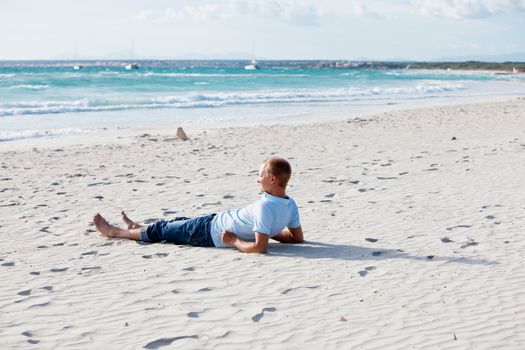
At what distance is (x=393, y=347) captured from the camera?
3.89m

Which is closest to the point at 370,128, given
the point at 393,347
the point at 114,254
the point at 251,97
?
the point at 114,254

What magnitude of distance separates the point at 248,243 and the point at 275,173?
2.35 feet

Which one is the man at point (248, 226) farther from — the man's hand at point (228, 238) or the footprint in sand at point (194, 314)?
the footprint in sand at point (194, 314)

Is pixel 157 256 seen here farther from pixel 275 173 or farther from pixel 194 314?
pixel 194 314

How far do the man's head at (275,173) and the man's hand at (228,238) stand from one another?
0.60 m

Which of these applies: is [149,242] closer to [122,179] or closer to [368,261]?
[368,261]

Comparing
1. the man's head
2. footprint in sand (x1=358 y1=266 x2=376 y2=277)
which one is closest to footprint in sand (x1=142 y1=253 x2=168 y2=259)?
the man's head

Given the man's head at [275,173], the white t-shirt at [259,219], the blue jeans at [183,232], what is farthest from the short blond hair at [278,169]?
the blue jeans at [183,232]

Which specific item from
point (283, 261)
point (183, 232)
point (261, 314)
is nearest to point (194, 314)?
point (261, 314)

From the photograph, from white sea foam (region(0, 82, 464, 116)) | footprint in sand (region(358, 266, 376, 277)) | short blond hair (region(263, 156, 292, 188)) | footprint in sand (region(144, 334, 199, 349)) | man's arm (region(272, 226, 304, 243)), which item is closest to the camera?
footprint in sand (region(144, 334, 199, 349))

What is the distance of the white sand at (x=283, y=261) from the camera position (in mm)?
4148

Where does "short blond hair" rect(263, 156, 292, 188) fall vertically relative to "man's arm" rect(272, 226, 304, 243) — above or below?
above

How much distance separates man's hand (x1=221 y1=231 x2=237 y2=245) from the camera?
5.89 metres

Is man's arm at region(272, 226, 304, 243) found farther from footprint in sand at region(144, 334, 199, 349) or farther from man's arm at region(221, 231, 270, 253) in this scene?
footprint in sand at region(144, 334, 199, 349)
